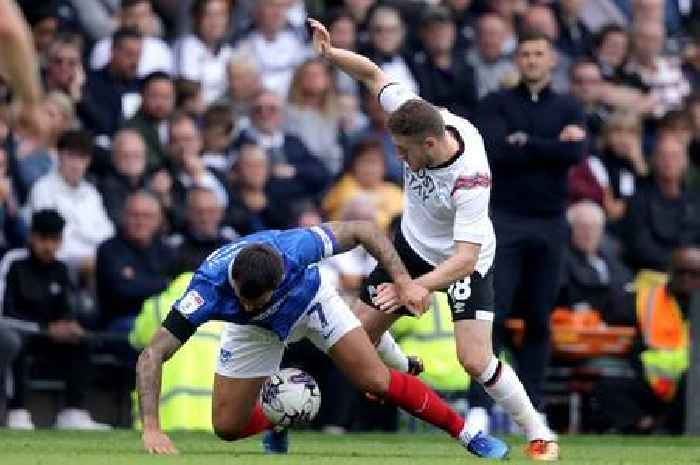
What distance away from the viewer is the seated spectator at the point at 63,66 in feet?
57.4

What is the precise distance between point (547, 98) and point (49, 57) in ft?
14.9

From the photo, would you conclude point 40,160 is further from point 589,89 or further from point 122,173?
point 589,89

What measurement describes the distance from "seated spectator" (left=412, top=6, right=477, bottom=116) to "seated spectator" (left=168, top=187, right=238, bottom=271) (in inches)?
132

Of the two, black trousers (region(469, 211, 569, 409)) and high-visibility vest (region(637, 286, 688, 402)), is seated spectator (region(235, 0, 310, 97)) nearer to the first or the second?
high-visibility vest (region(637, 286, 688, 402))

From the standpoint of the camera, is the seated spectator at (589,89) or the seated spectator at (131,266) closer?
the seated spectator at (131,266)

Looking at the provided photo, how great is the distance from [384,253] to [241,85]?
7.49m

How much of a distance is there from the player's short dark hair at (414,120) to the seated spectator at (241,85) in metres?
7.15

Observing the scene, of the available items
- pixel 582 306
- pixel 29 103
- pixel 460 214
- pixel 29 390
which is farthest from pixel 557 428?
pixel 29 103

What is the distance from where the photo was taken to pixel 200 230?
1716 cm

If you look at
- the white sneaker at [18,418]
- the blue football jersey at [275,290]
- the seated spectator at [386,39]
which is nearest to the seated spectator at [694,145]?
the seated spectator at [386,39]

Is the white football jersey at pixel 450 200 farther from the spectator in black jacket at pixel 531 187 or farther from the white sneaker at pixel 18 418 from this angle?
the white sneaker at pixel 18 418

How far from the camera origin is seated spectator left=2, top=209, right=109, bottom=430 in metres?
16.3

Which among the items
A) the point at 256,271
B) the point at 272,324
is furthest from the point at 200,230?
the point at 256,271

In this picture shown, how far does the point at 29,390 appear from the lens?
16.6 m
